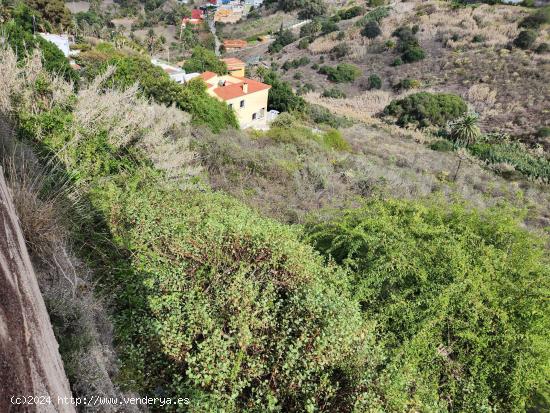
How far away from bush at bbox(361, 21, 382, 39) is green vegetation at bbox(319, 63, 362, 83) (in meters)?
9.10

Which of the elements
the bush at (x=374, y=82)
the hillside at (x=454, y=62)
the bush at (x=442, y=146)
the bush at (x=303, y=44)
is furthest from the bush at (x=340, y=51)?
the bush at (x=442, y=146)

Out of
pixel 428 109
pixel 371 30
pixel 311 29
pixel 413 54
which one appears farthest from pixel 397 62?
pixel 311 29

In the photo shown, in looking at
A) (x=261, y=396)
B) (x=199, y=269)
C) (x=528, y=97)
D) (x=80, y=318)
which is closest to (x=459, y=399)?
(x=261, y=396)

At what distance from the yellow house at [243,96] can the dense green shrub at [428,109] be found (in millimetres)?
16284

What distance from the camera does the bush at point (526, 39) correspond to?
143 ft

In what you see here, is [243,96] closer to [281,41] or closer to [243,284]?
[243,284]

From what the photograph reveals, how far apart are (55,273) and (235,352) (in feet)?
6.09

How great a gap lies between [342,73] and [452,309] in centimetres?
4826

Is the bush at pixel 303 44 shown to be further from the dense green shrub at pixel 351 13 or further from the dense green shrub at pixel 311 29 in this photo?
the dense green shrub at pixel 351 13

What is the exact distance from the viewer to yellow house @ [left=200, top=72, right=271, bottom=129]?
24656mm

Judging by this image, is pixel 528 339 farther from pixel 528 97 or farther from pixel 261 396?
pixel 528 97

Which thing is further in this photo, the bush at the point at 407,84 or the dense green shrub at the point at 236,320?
the bush at the point at 407,84

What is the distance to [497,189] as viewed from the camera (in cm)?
1791

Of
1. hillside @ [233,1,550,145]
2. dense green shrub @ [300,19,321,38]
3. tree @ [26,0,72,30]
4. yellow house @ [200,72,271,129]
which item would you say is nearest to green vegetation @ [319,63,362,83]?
hillside @ [233,1,550,145]
